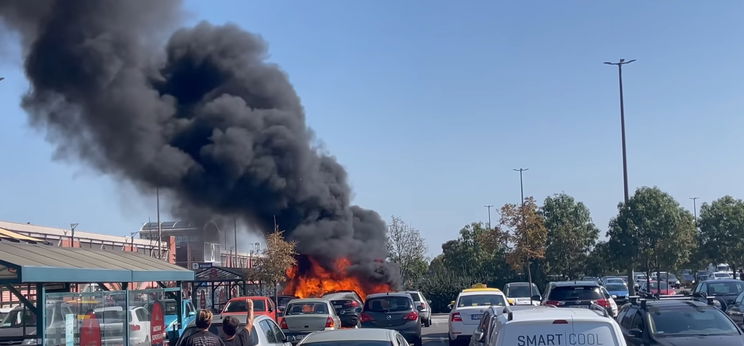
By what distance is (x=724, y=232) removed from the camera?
42.8 m

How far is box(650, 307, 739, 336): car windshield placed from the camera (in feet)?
39.1

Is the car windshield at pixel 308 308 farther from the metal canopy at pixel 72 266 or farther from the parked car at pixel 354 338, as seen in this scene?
the parked car at pixel 354 338

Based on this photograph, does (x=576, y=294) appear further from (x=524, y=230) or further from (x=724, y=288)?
(x=524, y=230)

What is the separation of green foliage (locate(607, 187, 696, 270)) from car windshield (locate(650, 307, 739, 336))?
24589 millimetres

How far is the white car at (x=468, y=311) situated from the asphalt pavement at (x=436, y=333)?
9.94ft

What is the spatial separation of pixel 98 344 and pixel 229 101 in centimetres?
3708

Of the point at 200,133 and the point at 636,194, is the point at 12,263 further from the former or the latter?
the point at 200,133

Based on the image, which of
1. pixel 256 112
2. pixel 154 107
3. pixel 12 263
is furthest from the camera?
pixel 256 112

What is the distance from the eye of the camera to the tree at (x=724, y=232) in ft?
140

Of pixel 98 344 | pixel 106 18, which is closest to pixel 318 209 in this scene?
pixel 106 18

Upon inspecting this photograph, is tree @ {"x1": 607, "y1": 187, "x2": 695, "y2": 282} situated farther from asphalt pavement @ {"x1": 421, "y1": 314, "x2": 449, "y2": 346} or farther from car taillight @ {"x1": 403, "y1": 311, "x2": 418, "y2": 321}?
car taillight @ {"x1": 403, "y1": 311, "x2": 418, "y2": 321}

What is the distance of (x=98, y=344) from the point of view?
1334 cm

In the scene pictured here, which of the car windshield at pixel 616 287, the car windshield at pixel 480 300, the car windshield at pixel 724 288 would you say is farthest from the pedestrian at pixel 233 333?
the car windshield at pixel 616 287

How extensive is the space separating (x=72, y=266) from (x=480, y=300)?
35.5ft
